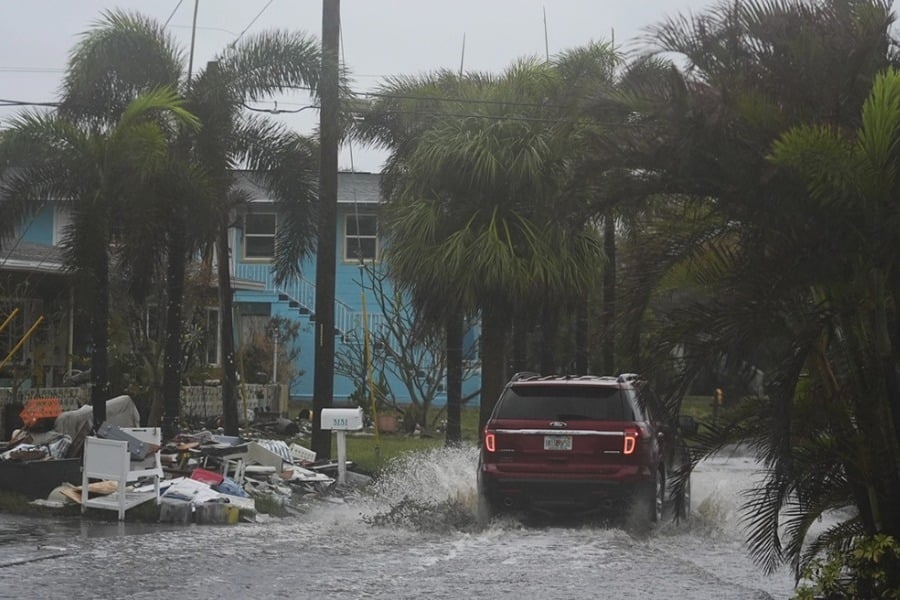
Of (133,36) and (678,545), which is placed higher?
(133,36)

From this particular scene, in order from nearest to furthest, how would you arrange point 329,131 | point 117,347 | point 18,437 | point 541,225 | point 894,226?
1. point 894,226
2. point 18,437
3. point 329,131
4. point 541,225
5. point 117,347

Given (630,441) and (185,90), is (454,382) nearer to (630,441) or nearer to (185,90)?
(185,90)

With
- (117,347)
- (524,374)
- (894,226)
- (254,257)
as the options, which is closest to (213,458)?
(524,374)

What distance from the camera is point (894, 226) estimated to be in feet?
28.0

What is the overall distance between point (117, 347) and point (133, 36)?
30.9ft

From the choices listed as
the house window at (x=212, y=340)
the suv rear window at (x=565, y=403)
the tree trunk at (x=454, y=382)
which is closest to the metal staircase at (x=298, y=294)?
the house window at (x=212, y=340)

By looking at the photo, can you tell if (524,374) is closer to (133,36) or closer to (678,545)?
(678,545)

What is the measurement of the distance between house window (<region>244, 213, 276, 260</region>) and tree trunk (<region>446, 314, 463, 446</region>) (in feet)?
58.1

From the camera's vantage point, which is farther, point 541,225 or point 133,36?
point 541,225

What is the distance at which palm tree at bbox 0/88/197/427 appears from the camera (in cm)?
2042

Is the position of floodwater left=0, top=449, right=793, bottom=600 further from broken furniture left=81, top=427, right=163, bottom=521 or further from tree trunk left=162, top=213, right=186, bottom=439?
tree trunk left=162, top=213, right=186, bottom=439

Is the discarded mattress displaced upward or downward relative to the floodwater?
upward

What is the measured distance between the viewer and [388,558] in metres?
A: 13.5

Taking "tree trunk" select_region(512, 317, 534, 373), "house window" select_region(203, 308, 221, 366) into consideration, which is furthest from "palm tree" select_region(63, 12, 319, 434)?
"house window" select_region(203, 308, 221, 366)
